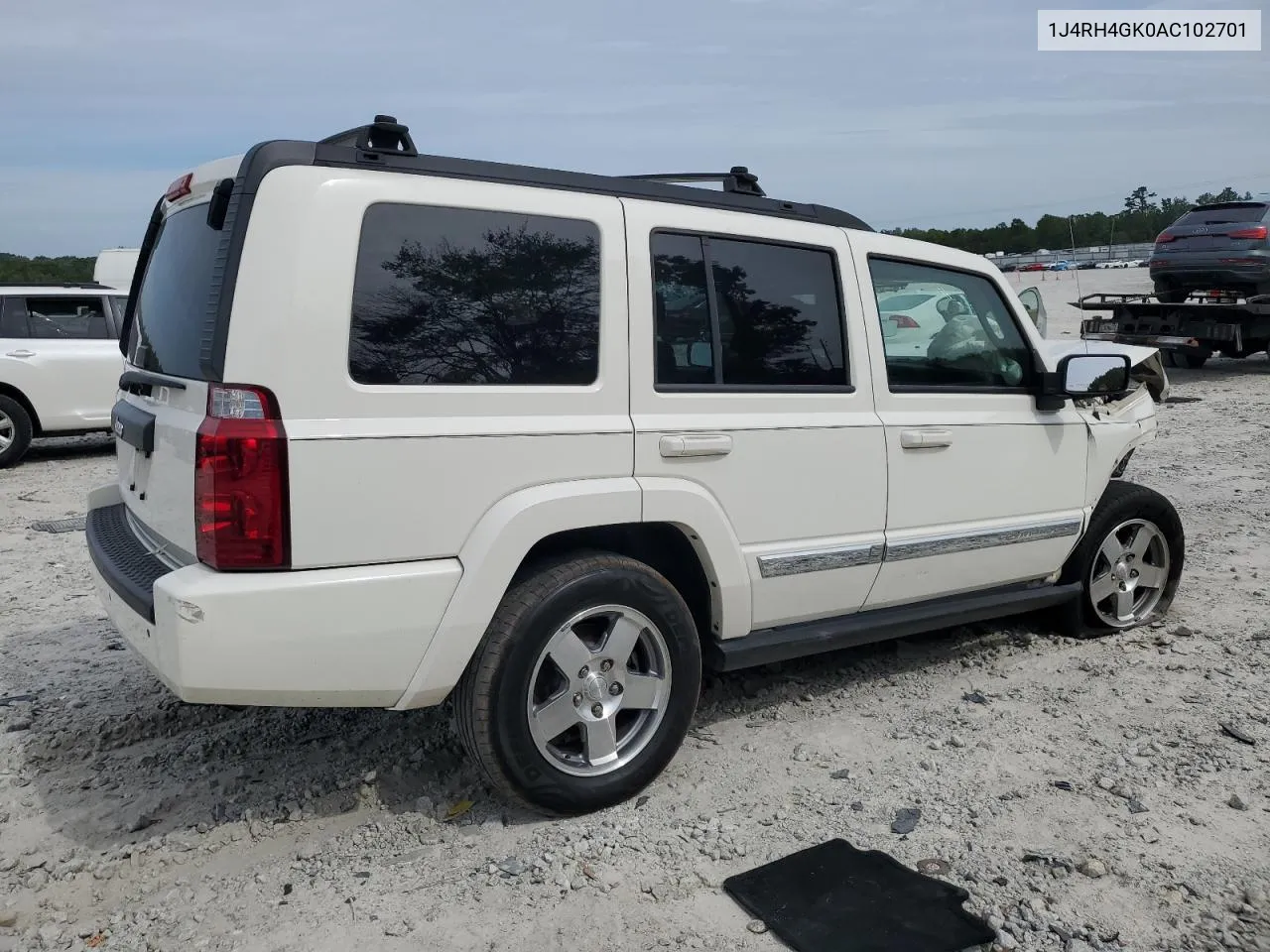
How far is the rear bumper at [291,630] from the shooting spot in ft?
9.39

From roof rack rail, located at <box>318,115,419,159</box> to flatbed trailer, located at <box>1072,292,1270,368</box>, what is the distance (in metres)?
13.0

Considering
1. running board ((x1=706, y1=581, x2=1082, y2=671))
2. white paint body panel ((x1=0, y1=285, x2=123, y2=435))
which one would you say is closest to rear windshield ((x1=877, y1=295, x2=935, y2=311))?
running board ((x1=706, y1=581, x2=1082, y2=671))

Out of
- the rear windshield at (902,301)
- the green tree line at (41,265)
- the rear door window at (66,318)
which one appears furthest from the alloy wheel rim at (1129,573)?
the green tree line at (41,265)

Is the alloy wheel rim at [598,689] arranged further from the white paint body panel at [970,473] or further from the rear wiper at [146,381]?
the rear wiper at [146,381]

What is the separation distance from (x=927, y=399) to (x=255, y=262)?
2514 mm

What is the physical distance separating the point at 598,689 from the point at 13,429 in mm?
8959

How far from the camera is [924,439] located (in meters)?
4.12

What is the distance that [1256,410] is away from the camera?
39.5ft

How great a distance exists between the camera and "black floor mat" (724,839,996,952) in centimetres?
283

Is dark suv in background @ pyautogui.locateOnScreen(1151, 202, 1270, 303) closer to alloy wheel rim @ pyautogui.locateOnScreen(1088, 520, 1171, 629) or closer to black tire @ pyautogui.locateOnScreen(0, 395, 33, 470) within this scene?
alloy wheel rim @ pyautogui.locateOnScreen(1088, 520, 1171, 629)

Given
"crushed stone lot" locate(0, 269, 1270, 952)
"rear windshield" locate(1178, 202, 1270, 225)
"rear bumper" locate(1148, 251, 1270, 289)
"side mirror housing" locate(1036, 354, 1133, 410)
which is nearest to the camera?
"crushed stone lot" locate(0, 269, 1270, 952)

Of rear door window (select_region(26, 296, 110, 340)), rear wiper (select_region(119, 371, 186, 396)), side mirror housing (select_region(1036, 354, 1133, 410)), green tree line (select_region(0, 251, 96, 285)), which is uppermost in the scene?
green tree line (select_region(0, 251, 96, 285))

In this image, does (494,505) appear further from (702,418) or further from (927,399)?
(927,399)

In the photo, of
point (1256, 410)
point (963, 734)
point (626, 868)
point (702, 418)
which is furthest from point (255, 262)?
point (1256, 410)
